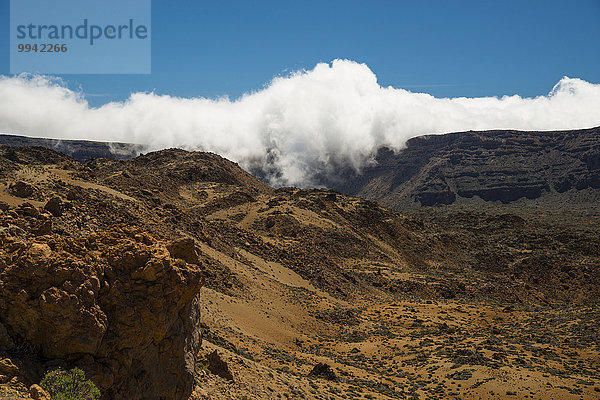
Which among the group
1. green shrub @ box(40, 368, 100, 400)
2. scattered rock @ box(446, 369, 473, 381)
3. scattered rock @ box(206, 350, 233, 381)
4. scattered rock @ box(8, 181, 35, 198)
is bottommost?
scattered rock @ box(446, 369, 473, 381)

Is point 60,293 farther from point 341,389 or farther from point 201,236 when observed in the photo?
point 201,236

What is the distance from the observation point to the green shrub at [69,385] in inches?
317

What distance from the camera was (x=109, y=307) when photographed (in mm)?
10148

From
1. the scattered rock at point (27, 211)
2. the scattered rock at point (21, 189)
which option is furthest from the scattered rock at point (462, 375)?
the scattered rock at point (21, 189)

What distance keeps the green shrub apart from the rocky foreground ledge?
38cm

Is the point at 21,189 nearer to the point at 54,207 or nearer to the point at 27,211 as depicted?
the point at 54,207

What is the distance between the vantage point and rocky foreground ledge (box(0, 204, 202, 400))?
340 inches

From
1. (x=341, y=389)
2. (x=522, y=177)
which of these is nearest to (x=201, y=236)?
(x=341, y=389)

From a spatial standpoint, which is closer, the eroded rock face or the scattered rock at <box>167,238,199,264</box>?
the eroded rock face

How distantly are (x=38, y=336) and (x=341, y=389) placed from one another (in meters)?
17.7

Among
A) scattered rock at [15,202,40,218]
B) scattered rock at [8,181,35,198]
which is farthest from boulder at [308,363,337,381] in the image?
scattered rock at [8,181,35,198]

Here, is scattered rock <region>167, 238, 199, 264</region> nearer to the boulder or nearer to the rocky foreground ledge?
the rocky foreground ledge

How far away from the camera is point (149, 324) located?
10477 mm

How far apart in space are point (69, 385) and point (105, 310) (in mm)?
2145
